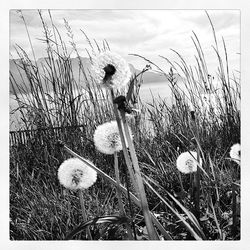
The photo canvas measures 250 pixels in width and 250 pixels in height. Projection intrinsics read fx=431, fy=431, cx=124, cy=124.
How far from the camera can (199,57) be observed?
199 centimetres

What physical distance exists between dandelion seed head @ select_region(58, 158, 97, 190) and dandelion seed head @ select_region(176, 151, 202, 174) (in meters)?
0.40

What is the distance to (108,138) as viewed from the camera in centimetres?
197

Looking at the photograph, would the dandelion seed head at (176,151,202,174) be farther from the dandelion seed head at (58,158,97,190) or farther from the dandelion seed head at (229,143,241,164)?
the dandelion seed head at (58,158,97,190)

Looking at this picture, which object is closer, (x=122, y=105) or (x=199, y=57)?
(x=122, y=105)

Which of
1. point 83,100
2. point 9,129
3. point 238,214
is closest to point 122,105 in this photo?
point 83,100

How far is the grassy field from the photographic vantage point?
199cm

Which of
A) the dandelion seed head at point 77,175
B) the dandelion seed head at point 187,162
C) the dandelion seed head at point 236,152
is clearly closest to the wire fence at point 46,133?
the dandelion seed head at point 77,175

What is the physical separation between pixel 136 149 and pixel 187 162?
24 centimetres

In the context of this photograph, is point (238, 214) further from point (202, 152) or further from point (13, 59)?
point (13, 59)

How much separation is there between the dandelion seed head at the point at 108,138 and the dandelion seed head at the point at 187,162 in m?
0.29

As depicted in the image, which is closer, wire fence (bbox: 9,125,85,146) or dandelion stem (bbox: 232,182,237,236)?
dandelion stem (bbox: 232,182,237,236)

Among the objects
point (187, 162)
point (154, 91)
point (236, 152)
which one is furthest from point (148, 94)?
point (236, 152)

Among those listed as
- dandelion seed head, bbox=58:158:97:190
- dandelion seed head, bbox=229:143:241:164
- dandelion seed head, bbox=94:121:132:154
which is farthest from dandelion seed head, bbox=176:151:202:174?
dandelion seed head, bbox=58:158:97:190

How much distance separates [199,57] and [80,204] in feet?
2.88
